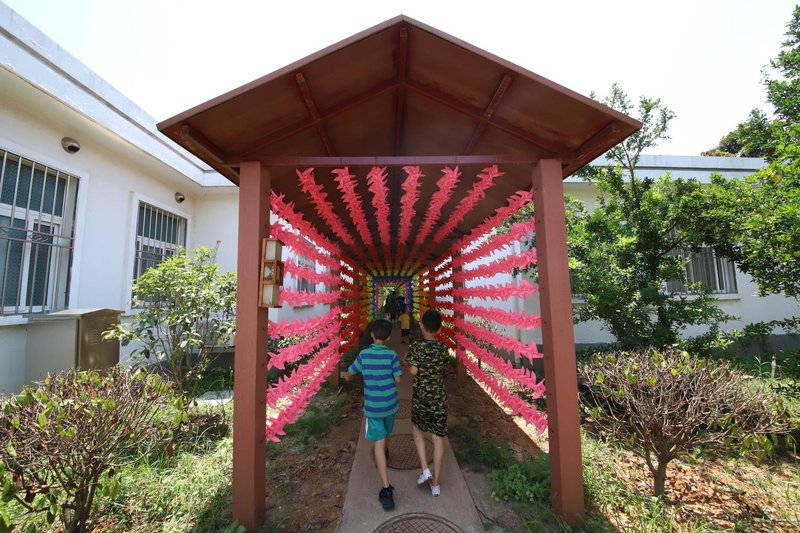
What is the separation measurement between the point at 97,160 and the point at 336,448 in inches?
240

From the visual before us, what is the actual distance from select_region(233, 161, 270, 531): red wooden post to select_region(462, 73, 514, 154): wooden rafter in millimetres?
1933

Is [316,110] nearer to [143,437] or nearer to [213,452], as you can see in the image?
[143,437]

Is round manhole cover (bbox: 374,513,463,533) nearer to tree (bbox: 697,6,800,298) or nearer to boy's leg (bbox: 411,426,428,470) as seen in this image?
boy's leg (bbox: 411,426,428,470)

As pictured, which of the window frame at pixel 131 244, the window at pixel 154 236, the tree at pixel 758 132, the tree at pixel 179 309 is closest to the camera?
the tree at pixel 179 309

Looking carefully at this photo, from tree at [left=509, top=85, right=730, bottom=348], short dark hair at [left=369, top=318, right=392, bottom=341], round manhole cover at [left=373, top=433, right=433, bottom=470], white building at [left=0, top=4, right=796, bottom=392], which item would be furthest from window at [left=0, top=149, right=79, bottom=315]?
tree at [left=509, top=85, right=730, bottom=348]

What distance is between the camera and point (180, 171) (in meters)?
6.90

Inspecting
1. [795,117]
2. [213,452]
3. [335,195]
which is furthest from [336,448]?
[795,117]

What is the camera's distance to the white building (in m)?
4.19

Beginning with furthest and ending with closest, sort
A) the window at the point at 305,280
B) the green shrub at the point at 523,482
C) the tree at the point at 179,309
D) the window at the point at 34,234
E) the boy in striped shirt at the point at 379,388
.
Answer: the window at the point at 305,280 < the window at the point at 34,234 < the tree at the point at 179,309 < the boy in striped shirt at the point at 379,388 < the green shrub at the point at 523,482

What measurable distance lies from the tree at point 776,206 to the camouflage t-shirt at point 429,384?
15.1ft

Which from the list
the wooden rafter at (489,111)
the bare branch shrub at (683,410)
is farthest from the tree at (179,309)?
the bare branch shrub at (683,410)

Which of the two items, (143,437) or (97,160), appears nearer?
(143,437)

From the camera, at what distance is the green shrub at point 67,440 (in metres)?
2.01

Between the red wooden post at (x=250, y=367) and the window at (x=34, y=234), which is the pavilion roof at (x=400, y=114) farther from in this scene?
the window at (x=34, y=234)
